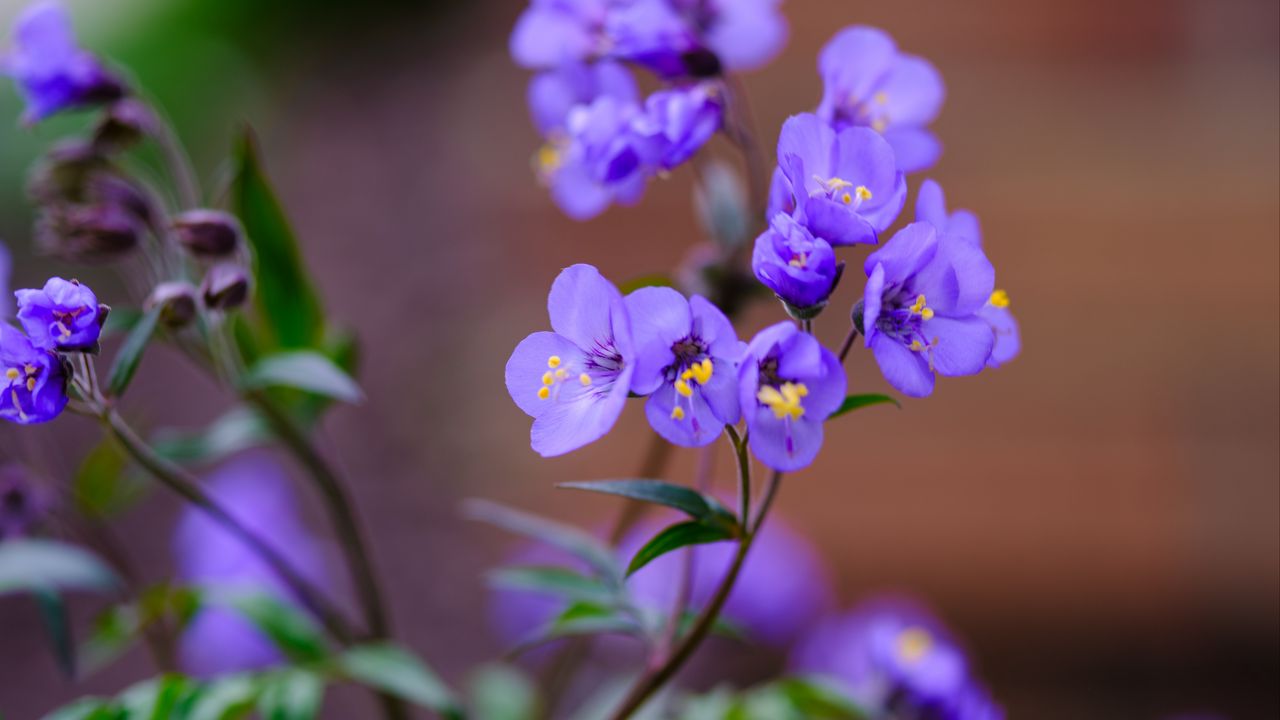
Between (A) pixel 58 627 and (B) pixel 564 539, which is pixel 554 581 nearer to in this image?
(B) pixel 564 539

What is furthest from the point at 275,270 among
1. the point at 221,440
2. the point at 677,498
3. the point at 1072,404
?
the point at 1072,404

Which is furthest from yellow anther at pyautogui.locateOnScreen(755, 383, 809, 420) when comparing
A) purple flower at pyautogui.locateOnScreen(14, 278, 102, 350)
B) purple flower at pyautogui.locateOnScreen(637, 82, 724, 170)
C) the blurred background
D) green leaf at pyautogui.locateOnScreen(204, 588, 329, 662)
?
the blurred background

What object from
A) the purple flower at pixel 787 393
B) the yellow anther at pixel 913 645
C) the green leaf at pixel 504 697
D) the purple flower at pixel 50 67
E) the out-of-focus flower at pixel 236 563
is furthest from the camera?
the out-of-focus flower at pixel 236 563

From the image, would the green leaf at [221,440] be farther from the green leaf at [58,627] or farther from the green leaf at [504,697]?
the green leaf at [504,697]

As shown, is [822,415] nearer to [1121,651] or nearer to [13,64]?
[13,64]

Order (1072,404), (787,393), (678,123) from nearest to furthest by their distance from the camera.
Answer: (787,393), (678,123), (1072,404)

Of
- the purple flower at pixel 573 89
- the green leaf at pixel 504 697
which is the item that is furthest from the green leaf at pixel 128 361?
the green leaf at pixel 504 697
